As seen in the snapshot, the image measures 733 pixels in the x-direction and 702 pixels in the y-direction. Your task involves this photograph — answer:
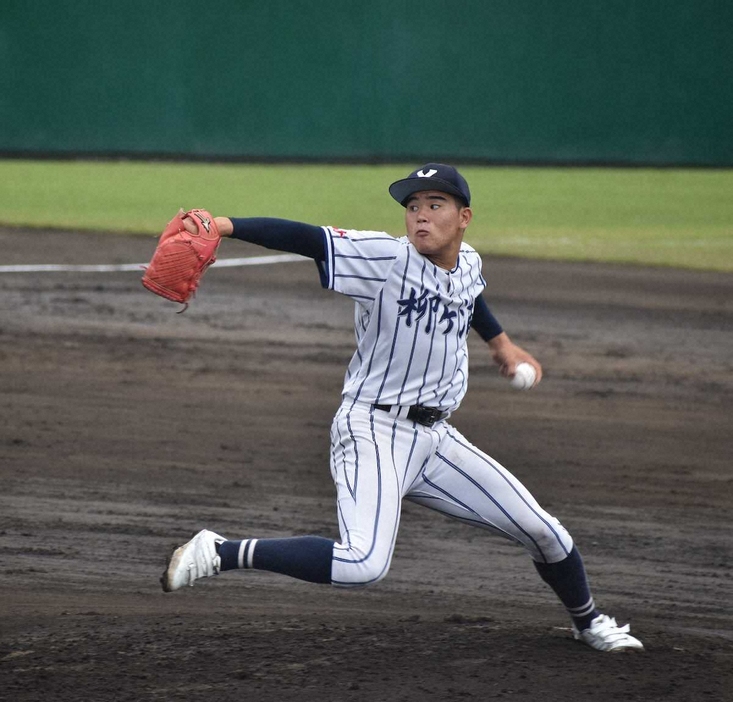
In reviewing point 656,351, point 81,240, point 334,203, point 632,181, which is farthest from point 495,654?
point 632,181

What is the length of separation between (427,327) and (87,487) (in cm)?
265

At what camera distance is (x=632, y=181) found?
20.5m

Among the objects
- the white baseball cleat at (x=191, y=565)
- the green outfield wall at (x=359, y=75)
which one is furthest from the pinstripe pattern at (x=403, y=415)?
the green outfield wall at (x=359, y=75)

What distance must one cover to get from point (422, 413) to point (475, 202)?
13836 mm

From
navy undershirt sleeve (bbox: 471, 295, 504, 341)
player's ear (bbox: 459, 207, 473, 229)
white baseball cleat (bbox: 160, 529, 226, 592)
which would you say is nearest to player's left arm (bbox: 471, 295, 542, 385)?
navy undershirt sleeve (bbox: 471, 295, 504, 341)

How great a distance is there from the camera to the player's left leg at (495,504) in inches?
154

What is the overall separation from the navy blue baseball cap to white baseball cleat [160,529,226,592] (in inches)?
47.6

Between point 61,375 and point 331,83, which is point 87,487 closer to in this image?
point 61,375

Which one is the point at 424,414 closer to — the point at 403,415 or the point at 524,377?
the point at 403,415

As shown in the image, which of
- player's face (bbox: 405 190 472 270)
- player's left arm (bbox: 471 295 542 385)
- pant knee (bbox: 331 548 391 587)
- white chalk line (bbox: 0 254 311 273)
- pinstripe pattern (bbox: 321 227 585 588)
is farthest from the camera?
white chalk line (bbox: 0 254 311 273)

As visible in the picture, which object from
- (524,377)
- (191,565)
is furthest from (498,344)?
(191,565)

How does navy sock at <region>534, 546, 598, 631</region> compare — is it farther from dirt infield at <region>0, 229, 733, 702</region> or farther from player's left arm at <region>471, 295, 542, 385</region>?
player's left arm at <region>471, 295, 542, 385</region>

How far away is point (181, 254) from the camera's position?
12.0 ft

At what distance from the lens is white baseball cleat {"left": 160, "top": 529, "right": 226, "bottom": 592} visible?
3.64m
